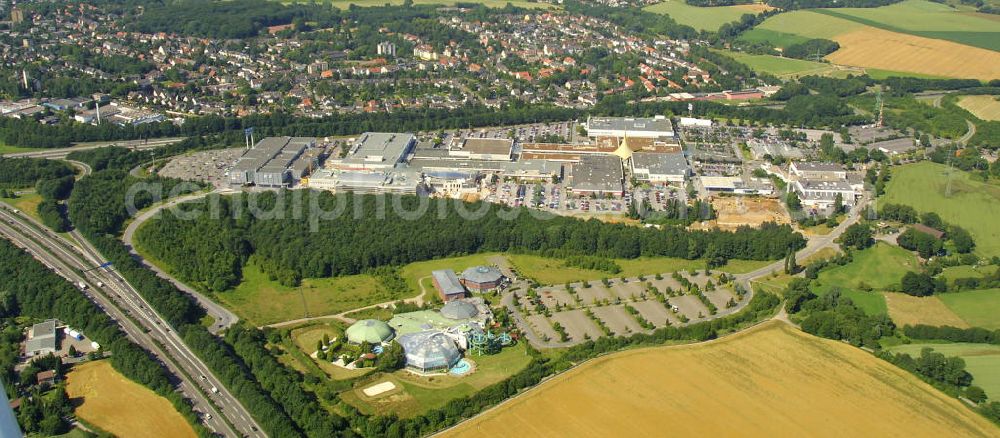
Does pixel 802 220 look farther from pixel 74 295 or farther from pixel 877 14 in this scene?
pixel 877 14

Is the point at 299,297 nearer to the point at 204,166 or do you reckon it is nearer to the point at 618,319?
the point at 618,319

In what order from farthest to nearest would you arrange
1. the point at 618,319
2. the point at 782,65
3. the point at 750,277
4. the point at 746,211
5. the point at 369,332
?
the point at 782,65 < the point at 746,211 < the point at 750,277 < the point at 618,319 < the point at 369,332

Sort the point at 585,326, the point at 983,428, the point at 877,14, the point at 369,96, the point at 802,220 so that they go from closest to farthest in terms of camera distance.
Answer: the point at 983,428, the point at 585,326, the point at 802,220, the point at 369,96, the point at 877,14

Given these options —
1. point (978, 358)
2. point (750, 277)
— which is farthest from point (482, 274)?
point (978, 358)

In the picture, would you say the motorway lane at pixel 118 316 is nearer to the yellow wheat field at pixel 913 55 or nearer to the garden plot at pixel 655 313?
the garden plot at pixel 655 313

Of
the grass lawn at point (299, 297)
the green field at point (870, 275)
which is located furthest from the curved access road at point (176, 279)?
the green field at point (870, 275)

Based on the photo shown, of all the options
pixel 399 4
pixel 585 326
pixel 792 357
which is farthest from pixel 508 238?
pixel 399 4
